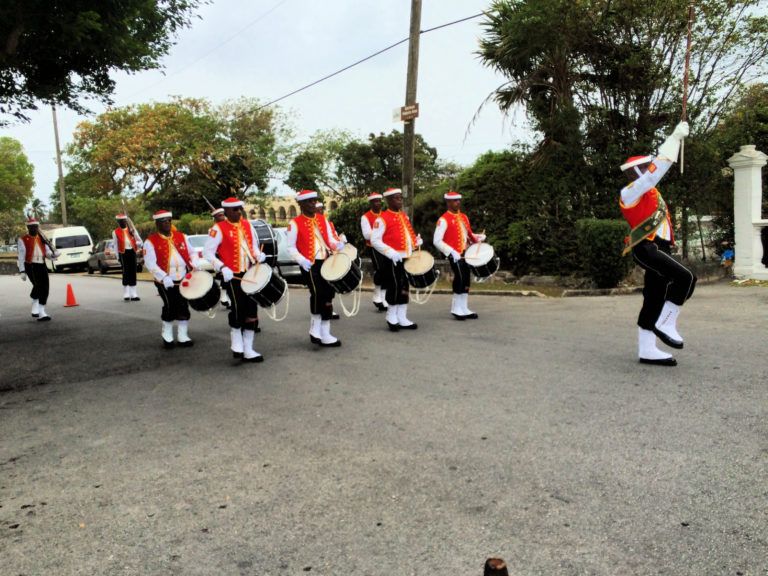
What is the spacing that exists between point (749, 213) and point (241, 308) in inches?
436

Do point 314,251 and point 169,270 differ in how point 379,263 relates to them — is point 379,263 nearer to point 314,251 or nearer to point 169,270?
point 314,251

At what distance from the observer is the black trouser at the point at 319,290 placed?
25.1ft

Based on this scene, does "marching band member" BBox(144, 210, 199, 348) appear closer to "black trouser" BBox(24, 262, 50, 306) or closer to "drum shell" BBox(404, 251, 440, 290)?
"drum shell" BBox(404, 251, 440, 290)

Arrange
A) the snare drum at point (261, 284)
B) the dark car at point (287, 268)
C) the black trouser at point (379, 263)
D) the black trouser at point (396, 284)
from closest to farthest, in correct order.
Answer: the snare drum at point (261, 284) → the black trouser at point (396, 284) → the black trouser at point (379, 263) → the dark car at point (287, 268)

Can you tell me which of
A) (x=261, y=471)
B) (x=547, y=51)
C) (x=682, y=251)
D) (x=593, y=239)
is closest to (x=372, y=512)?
(x=261, y=471)

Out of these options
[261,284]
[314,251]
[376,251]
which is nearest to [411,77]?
[376,251]

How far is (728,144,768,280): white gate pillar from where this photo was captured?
495 inches

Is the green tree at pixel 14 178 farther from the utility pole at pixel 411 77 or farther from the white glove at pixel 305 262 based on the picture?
the white glove at pixel 305 262

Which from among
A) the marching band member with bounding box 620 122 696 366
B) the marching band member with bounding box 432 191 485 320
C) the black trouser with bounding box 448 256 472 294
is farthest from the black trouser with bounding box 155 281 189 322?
the marching band member with bounding box 620 122 696 366

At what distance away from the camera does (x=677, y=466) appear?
11.7ft

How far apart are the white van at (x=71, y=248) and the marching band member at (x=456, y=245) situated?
90.2 feet

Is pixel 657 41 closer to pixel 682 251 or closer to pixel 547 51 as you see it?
pixel 547 51

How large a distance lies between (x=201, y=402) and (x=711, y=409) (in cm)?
420

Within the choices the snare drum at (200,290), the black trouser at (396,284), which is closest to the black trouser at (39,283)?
the snare drum at (200,290)
